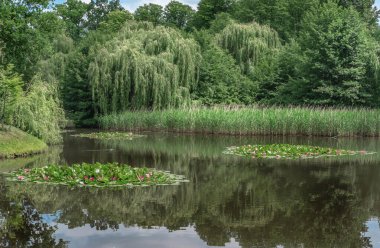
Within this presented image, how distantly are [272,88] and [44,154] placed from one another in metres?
22.4

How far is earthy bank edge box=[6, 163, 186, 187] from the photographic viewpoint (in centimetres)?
1073

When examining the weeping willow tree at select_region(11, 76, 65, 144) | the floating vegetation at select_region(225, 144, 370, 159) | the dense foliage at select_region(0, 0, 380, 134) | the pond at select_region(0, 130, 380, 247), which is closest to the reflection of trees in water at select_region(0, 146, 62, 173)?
the pond at select_region(0, 130, 380, 247)

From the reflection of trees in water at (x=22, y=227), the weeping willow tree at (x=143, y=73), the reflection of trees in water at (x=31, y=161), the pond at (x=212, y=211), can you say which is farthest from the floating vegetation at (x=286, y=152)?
the weeping willow tree at (x=143, y=73)

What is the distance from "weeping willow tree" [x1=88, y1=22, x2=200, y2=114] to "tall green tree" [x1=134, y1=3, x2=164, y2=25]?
29150 millimetres

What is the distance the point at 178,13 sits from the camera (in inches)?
2484

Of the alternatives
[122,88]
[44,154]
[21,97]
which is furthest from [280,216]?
[122,88]

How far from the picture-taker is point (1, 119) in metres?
17.0

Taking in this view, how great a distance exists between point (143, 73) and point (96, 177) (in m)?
19.6

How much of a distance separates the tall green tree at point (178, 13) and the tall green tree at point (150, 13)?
2.78 ft

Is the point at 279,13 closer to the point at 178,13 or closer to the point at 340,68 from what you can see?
the point at 178,13

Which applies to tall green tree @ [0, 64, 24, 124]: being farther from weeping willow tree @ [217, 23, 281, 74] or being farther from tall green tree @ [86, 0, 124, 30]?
tall green tree @ [86, 0, 124, 30]

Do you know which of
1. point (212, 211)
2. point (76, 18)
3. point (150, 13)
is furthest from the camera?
point (76, 18)

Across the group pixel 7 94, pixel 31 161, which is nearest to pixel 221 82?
pixel 7 94

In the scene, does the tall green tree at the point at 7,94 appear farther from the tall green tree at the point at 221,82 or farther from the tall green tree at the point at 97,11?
the tall green tree at the point at 97,11
